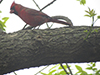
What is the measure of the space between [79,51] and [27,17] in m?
1.13

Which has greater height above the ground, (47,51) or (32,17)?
(32,17)

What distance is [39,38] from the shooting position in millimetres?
1630

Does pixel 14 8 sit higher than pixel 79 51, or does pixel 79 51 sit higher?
pixel 14 8

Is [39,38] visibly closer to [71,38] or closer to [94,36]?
[71,38]

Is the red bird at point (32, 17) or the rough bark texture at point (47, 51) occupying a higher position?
the red bird at point (32, 17)

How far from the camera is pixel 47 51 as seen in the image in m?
1.54

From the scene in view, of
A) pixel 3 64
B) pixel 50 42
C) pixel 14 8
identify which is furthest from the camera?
pixel 14 8

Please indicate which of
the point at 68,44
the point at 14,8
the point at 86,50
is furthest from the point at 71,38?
the point at 14,8

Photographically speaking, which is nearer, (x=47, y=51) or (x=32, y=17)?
(x=47, y=51)

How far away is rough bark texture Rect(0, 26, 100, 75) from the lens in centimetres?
151

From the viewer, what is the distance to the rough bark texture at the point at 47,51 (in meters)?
1.51

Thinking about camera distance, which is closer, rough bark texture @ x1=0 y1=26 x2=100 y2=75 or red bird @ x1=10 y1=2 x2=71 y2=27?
rough bark texture @ x1=0 y1=26 x2=100 y2=75

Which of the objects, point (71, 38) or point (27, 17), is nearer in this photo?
point (71, 38)

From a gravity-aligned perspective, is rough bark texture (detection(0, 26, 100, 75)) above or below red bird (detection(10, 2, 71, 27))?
below
